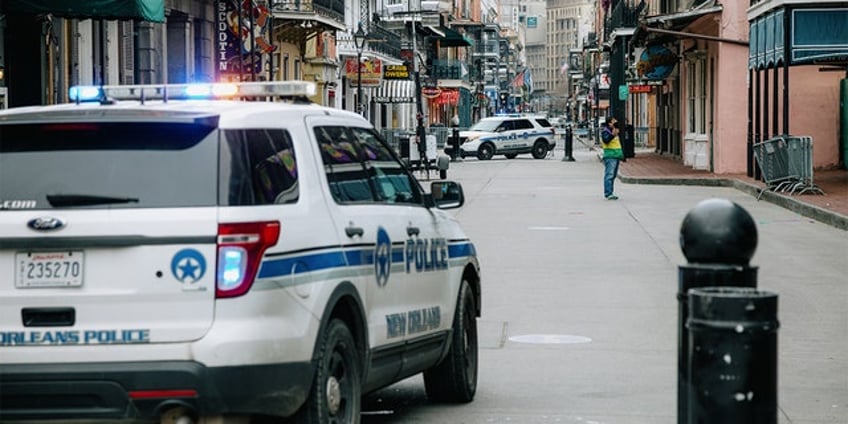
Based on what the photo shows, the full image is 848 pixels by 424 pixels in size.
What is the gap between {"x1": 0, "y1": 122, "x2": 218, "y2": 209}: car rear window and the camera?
21.4 feet

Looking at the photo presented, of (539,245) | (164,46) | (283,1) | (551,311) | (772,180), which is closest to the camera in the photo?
(551,311)

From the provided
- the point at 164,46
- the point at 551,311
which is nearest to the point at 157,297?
the point at 551,311

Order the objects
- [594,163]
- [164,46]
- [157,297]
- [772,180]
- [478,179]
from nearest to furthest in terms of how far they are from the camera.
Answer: [157,297]
[772,180]
[164,46]
[478,179]
[594,163]

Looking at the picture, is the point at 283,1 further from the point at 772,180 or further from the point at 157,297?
the point at 157,297

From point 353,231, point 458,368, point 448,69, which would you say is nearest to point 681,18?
point 458,368

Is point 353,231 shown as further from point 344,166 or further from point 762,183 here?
point 762,183

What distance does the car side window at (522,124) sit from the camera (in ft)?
203

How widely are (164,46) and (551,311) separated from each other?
66.9 ft

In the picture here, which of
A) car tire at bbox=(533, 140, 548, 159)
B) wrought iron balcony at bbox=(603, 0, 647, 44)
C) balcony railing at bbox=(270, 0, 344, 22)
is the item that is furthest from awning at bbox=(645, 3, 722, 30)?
car tire at bbox=(533, 140, 548, 159)

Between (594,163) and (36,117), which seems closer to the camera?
(36,117)

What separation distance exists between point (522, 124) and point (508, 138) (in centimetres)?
78

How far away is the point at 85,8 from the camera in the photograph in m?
21.7

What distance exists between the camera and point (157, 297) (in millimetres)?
6438

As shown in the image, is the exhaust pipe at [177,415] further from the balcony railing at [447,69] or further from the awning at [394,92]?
the balcony railing at [447,69]
